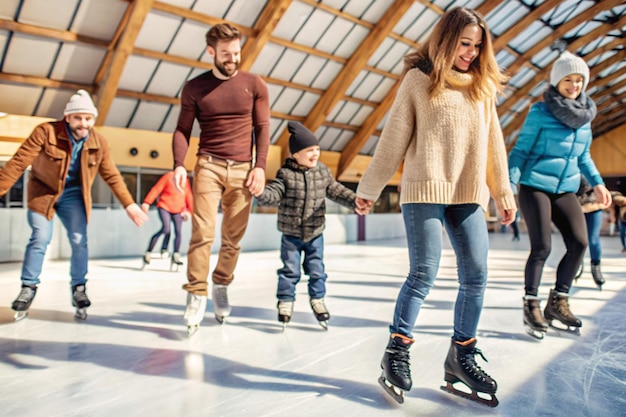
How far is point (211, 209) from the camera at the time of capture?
8.96 feet

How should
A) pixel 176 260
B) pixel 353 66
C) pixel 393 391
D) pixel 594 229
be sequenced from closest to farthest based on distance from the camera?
pixel 393 391, pixel 594 229, pixel 176 260, pixel 353 66

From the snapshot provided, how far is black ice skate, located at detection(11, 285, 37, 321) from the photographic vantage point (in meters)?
2.96

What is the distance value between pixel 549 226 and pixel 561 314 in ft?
1.57

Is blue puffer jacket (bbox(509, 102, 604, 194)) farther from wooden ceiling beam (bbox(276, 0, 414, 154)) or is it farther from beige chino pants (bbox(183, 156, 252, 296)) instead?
wooden ceiling beam (bbox(276, 0, 414, 154))

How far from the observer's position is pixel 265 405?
5.45 feet

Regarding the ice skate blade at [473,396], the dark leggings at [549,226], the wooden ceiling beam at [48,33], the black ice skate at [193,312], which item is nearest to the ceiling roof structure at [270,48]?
the wooden ceiling beam at [48,33]

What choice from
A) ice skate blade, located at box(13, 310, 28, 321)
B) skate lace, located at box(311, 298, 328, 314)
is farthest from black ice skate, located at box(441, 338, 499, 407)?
ice skate blade, located at box(13, 310, 28, 321)

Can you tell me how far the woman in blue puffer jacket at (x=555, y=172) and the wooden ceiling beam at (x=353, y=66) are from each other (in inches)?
384

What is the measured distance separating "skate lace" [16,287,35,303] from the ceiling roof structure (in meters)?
6.43

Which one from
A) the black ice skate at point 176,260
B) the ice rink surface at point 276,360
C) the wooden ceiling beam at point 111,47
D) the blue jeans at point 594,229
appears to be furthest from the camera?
the wooden ceiling beam at point 111,47

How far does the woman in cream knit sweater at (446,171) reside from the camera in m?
1.74

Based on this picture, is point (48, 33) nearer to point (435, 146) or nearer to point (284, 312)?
point (284, 312)

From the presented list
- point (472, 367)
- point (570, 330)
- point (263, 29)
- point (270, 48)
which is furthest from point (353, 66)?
point (472, 367)

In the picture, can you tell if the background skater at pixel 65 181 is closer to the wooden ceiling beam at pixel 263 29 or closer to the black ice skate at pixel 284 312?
the black ice skate at pixel 284 312
